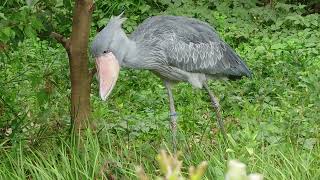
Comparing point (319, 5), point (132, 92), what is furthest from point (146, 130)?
point (319, 5)

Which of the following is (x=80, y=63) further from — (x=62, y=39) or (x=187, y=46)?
(x=187, y=46)

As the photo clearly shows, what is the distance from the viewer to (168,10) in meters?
7.98

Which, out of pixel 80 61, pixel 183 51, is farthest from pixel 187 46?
pixel 80 61

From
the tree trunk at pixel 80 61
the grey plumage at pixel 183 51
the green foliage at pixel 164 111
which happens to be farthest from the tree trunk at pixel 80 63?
the grey plumage at pixel 183 51

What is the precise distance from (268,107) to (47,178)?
89.8 inches

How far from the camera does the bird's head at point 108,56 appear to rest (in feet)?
11.3

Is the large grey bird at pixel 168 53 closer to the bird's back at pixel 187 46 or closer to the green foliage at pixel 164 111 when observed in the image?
the bird's back at pixel 187 46

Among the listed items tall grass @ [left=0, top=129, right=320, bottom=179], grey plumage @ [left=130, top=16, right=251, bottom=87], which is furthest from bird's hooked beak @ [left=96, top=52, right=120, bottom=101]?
tall grass @ [left=0, top=129, right=320, bottom=179]

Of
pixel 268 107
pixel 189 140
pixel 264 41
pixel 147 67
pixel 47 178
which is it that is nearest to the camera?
pixel 47 178

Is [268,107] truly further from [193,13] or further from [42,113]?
[193,13]

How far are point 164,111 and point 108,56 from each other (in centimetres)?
191

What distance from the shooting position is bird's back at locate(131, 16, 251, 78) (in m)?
3.78

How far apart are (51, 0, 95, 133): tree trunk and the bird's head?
20cm

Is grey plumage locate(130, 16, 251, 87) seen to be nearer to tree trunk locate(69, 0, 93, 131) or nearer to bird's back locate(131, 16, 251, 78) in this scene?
bird's back locate(131, 16, 251, 78)
